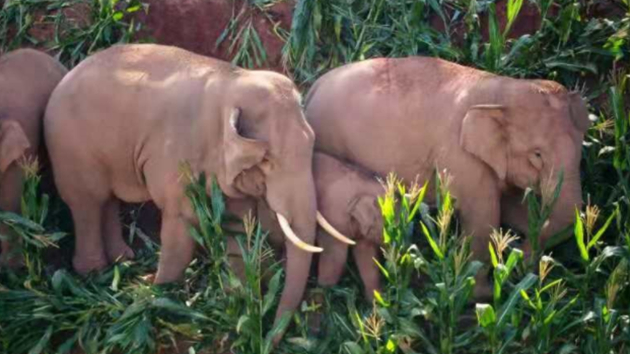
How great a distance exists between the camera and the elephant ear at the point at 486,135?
316 inches

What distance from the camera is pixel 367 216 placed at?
792 cm

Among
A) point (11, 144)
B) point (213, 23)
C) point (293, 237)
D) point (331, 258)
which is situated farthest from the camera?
point (213, 23)

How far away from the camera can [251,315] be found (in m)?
7.52

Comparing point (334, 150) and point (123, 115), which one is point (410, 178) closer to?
point (334, 150)

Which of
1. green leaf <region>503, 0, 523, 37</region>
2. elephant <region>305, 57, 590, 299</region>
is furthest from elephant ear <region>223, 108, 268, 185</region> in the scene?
green leaf <region>503, 0, 523, 37</region>

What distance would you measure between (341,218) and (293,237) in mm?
454

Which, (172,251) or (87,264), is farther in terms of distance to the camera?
(87,264)

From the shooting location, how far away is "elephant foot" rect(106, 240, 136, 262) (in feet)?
28.5

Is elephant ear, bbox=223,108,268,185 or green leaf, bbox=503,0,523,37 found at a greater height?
green leaf, bbox=503,0,523,37

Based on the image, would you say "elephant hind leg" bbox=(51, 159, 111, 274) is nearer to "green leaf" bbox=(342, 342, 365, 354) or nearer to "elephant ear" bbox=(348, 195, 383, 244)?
"elephant ear" bbox=(348, 195, 383, 244)

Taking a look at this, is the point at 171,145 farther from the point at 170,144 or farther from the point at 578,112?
the point at 578,112

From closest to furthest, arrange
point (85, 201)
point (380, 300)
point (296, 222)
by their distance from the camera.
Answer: point (380, 300)
point (296, 222)
point (85, 201)

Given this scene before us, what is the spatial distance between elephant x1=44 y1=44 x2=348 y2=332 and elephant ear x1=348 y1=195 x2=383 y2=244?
0.94ft

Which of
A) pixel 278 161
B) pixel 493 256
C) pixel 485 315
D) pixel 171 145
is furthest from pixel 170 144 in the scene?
pixel 485 315
